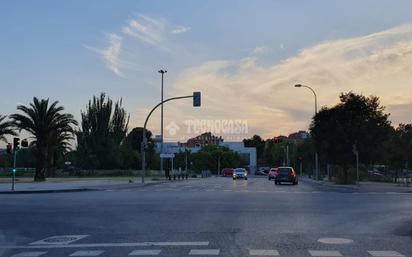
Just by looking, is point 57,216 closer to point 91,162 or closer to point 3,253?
point 3,253

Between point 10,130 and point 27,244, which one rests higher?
point 10,130

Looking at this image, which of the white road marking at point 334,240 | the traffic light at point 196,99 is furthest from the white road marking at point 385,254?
the traffic light at point 196,99

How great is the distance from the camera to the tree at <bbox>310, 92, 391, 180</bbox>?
161 feet

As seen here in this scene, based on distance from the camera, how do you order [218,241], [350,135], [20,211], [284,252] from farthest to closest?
[350,135], [20,211], [218,241], [284,252]

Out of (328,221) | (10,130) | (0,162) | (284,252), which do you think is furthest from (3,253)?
(0,162)

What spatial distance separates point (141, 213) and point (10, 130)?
38.6m

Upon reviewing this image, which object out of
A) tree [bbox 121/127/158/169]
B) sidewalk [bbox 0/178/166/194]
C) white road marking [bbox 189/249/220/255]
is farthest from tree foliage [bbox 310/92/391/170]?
tree [bbox 121/127/158/169]

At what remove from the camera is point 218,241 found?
11906 mm

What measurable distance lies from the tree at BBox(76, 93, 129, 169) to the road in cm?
6866

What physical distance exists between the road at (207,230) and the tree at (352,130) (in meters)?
28.3

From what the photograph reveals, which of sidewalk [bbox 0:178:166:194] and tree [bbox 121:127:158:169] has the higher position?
tree [bbox 121:127:158:169]

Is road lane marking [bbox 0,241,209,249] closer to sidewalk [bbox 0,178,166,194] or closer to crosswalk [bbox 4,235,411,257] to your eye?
crosswalk [bbox 4,235,411,257]

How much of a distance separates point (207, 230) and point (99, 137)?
78.2 metres

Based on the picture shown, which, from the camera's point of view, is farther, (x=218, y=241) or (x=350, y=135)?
(x=350, y=135)
